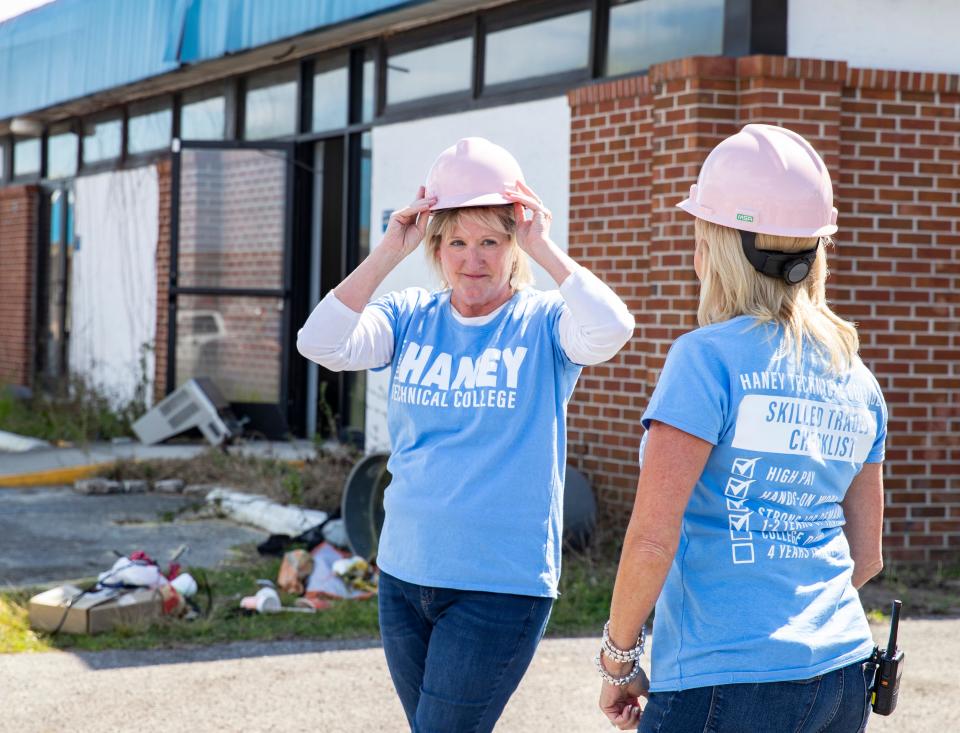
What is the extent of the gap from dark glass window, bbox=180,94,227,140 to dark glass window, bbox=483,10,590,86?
15.3ft

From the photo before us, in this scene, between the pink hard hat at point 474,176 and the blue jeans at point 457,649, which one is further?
the pink hard hat at point 474,176

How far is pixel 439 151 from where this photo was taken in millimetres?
9719

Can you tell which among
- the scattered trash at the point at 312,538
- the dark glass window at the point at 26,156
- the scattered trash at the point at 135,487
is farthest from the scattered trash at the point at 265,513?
the dark glass window at the point at 26,156

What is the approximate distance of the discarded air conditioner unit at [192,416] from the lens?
12.0m

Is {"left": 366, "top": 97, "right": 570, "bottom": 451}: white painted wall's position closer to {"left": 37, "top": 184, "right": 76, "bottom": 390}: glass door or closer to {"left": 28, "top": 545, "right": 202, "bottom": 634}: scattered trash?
{"left": 28, "top": 545, "right": 202, "bottom": 634}: scattered trash

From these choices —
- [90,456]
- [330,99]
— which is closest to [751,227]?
[330,99]

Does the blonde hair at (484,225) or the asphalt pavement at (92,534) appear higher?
the blonde hair at (484,225)

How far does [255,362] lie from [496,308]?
9.85 metres

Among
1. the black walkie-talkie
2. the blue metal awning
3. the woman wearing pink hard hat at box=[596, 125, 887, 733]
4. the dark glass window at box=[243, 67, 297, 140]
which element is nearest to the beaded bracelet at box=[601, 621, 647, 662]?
the woman wearing pink hard hat at box=[596, 125, 887, 733]

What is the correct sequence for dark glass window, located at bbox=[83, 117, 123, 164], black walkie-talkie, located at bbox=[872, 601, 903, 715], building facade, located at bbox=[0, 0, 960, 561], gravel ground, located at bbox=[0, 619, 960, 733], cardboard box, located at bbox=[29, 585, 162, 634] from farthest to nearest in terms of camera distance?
dark glass window, located at bbox=[83, 117, 123, 164], building facade, located at bbox=[0, 0, 960, 561], cardboard box, located at bbox=[29, 585, 162, 634], gravel ground, located at bbox=[0, 619, 960, 733], black walkie-talkie, located at bbox=[872, 601, 903, 715]

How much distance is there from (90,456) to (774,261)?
1033 centimetres

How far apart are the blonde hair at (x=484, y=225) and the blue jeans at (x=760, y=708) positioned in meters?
1.21

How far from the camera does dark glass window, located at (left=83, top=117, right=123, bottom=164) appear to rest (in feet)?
50.6

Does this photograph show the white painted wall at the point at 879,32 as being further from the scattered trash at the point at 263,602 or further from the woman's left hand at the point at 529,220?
the woman's left hand at the point at 529,220
